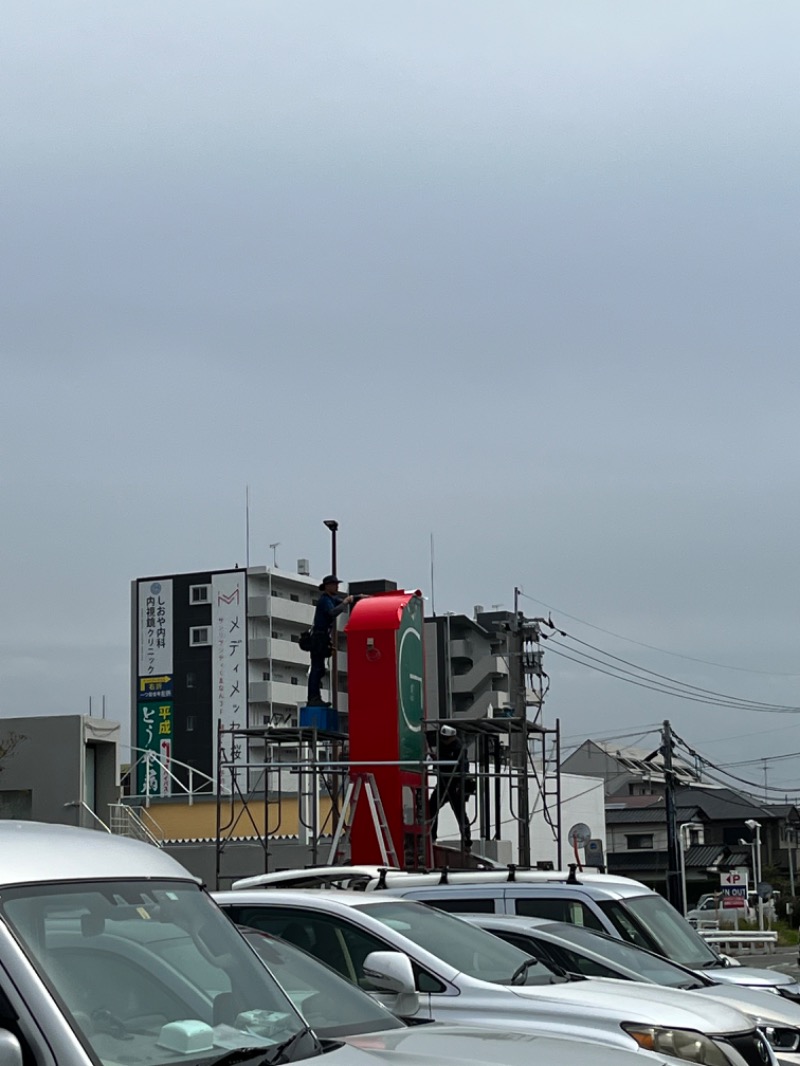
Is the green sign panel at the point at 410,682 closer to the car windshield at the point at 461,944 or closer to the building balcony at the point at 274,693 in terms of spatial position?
the car windshield at the point at 461,944

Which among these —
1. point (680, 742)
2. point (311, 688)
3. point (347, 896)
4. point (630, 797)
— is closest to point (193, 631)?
point (630, 797)

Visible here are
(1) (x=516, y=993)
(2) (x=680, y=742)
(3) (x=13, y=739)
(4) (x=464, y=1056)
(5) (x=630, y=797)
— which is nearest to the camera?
(4) (x=464, y=1056)

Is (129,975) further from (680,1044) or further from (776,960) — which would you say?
(776,960)

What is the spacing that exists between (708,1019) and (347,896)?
7.14ft

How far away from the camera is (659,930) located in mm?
12258

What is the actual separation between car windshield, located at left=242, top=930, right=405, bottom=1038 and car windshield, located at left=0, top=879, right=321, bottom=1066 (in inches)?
46.4

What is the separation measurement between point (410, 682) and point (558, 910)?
867 centimetres

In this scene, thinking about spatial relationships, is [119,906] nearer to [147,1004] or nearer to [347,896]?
[147,1004]

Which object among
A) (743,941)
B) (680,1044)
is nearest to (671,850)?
(743,941)

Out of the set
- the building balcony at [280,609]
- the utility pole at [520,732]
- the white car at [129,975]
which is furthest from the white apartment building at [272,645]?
the white car at [129,975]

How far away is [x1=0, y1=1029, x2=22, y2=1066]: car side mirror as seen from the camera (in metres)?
3.85

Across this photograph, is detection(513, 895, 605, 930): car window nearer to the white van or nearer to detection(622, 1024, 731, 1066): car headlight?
the white van

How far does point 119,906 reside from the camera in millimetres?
4738

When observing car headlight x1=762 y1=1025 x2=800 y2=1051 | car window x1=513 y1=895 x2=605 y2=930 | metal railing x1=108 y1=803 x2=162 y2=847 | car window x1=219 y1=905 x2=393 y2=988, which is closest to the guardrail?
metal railing x1=108 y1=803 x2=162 y2=847
